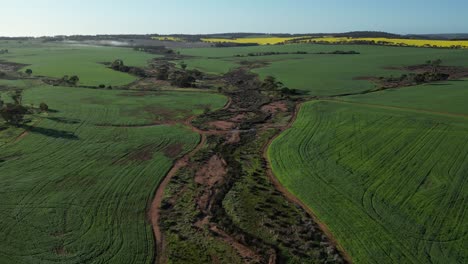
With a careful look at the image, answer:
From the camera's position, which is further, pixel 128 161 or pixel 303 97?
pixel 303 97

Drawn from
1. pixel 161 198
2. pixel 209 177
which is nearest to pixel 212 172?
pixel 209 177

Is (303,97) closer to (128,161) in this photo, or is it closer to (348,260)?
(128,161)

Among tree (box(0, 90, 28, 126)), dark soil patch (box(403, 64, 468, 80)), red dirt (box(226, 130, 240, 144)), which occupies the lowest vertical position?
red dirt (box(226, 130, 240, 144))

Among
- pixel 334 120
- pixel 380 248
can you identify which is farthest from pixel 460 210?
pixel 334 120

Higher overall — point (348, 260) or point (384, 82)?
point (384, 82)

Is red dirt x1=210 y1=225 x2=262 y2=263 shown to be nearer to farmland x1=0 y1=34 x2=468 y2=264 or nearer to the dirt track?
farmland x1=0 y1=34 x2=468 y2=264

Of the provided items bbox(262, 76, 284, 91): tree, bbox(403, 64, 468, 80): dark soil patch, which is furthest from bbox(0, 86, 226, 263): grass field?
bbox(403, 64, 468, 80): dark soil patch

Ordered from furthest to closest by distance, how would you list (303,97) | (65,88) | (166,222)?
(65,88), (303,97), (166,222)

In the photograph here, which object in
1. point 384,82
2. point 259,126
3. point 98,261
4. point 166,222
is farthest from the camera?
point 384,82
